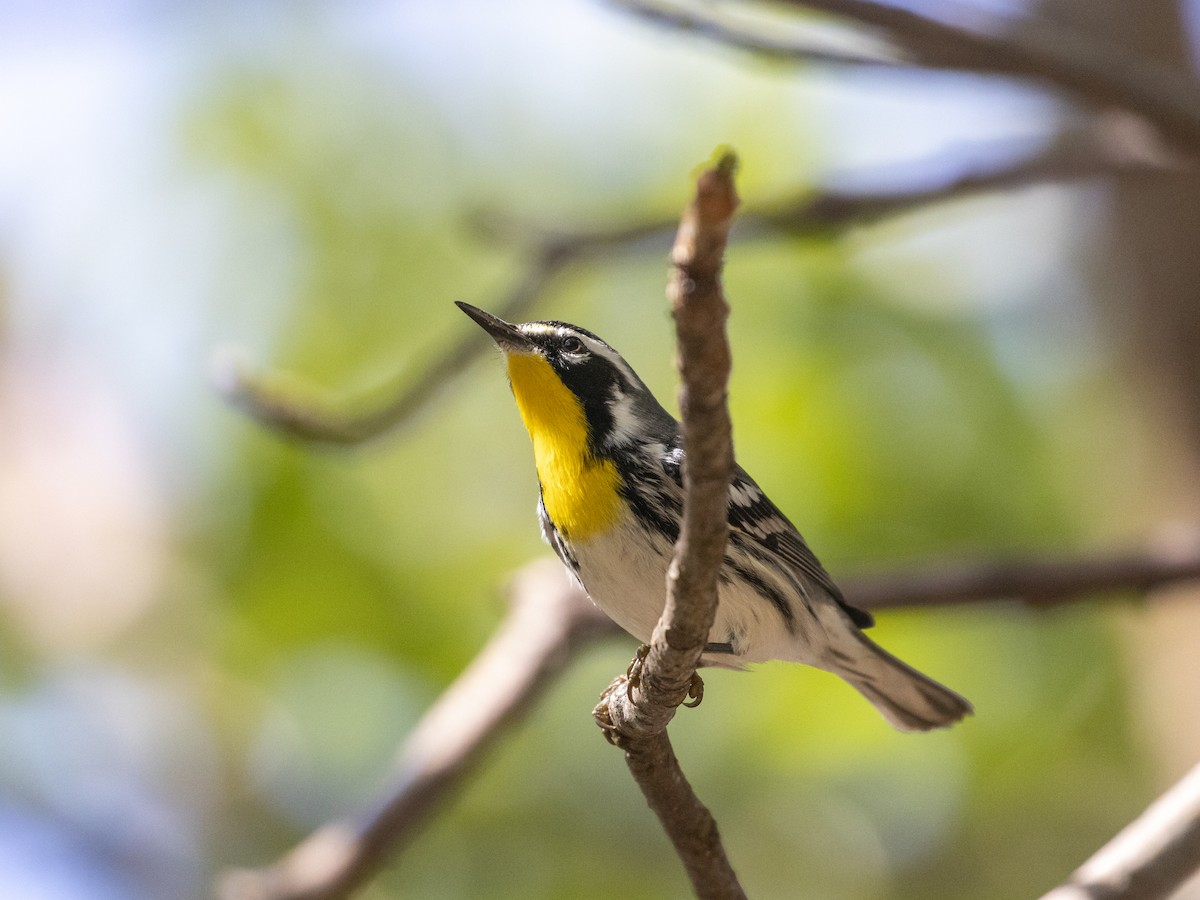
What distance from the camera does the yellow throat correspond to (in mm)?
3584

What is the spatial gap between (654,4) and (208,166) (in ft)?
15.3

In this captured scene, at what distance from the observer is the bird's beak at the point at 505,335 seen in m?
3.86

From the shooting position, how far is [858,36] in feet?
15.5

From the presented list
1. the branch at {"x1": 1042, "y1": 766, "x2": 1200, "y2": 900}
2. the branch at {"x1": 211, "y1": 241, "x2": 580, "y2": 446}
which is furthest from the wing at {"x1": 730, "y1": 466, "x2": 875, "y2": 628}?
the branch at {"x1": 211, "y1": 241, "x2": 580, "y2": 446}

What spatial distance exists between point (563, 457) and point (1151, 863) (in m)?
1.85

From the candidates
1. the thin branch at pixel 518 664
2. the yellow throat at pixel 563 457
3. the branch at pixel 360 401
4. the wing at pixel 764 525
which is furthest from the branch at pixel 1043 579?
the branch at pixel 360 401

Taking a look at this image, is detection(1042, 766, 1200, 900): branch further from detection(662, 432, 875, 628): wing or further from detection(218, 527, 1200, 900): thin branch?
detection(218, 527, 1200, 900): thin branch

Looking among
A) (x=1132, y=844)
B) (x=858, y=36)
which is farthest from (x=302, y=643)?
(x=1132, y=844)

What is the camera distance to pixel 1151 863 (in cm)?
283

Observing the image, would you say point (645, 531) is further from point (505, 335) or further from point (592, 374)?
point (505, 335)

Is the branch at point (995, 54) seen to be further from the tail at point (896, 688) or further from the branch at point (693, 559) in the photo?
the branch at point (693, 559)

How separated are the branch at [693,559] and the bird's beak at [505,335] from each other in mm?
1413

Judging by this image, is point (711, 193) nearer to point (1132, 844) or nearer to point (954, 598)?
point (1132, 844)

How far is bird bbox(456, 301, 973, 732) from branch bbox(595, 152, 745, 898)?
0.50 meters
